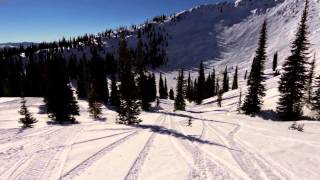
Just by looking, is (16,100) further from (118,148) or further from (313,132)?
(313,132)

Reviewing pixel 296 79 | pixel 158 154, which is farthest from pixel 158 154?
pixel 296 79

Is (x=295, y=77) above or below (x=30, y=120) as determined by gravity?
above

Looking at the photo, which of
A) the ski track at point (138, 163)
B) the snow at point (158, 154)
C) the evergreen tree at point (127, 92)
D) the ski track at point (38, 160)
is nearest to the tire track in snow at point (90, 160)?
the snow at point (158, 154)

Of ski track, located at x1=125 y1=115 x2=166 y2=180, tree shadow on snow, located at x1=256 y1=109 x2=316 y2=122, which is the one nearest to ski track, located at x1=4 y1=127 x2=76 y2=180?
ski track, located at x1=125 y1=115 x2=166 y2=180

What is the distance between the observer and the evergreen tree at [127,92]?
90.5 feet

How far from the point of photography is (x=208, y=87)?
11212 centimetres

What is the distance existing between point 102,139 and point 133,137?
7.42ft

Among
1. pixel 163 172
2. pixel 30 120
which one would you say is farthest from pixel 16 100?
pixel 163 172

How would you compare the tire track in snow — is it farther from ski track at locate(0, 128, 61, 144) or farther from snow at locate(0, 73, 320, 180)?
ski track at locate(0, 128, 61, 144)

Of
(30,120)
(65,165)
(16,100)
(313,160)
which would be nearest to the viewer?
(65,165)

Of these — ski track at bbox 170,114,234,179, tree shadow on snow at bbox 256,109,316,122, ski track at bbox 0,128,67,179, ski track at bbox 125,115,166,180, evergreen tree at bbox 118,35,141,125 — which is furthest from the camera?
tree shadow on snow at bbox 256,109,316,122

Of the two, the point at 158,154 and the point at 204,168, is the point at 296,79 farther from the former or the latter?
the point at 204,168

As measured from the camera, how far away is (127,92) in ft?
91.9

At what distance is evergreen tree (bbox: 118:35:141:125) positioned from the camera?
90.5 feet
